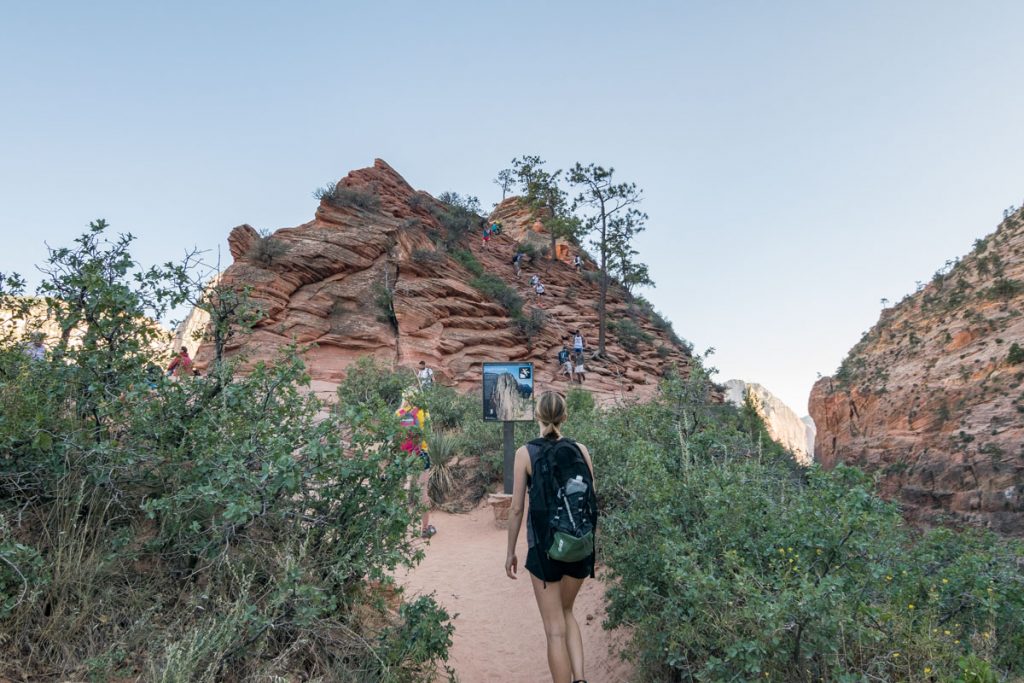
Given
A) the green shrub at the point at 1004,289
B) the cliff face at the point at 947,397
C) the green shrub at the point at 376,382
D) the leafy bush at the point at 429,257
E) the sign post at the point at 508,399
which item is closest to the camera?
the sign post at the point at 508,399

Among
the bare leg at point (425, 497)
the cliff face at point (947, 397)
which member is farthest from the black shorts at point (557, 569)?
the cliff face at point (947, 397)

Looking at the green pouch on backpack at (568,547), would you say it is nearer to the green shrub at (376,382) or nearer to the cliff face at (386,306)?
the green shrub at (376,382)

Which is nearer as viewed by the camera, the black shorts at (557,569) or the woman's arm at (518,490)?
the black shorts at (557,569)

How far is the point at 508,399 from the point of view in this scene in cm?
870

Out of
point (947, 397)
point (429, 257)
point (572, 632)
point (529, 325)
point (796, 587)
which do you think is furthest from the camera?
point (529, 325)

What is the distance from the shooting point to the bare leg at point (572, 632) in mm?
3410

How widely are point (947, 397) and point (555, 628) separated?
50.2ft

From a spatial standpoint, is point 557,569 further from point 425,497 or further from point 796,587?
point 425,497

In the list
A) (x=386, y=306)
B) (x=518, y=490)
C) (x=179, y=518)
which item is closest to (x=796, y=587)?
(x=518, y=490)

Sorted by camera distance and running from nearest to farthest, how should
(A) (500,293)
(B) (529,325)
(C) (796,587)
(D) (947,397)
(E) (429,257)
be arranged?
(C) (796,587)
(D) (947,397)
(E) (429,257)
(B) (529,325)
(A) (500,293)

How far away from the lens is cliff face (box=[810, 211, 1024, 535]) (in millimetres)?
12115

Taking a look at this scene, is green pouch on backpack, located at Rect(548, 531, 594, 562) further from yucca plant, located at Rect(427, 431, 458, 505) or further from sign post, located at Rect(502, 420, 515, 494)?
yucca plant, located at Rect(427, 431, 458, 505)

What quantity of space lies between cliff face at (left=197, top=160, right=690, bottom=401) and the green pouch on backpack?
15.9 metres

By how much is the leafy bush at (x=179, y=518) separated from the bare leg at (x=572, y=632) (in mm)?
758
